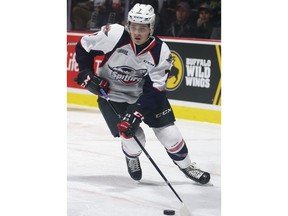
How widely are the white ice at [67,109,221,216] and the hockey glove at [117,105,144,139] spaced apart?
321 millimetres

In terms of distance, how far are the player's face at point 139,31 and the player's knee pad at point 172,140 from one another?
1.55 ft

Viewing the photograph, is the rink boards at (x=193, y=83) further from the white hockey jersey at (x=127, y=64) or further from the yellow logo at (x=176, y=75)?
the white hockey jersey at (x=127, y=64)

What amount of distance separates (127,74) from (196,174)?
0.64 metres

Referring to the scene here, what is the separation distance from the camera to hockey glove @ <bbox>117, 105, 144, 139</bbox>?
10.2 ft

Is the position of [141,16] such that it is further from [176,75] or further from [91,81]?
[176,75]

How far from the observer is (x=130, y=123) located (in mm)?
3121

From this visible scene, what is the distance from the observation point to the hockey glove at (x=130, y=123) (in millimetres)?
3115

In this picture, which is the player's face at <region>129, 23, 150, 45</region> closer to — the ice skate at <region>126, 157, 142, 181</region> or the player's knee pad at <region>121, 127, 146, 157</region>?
the player's knee pad at <region>121, 127, 146, 157</region>

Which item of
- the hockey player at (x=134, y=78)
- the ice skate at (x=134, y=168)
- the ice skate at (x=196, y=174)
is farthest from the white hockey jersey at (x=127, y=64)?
the ice skate at (x=196, y=174)

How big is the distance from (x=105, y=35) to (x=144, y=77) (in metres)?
0.26

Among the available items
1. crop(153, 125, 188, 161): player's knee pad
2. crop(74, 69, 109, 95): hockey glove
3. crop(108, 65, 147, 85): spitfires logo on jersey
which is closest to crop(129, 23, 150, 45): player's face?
crop(108, 65, 147, 85): spitfires logo on jersey

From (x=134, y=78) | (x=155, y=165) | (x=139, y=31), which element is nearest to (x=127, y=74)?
(x=134, y=78)
